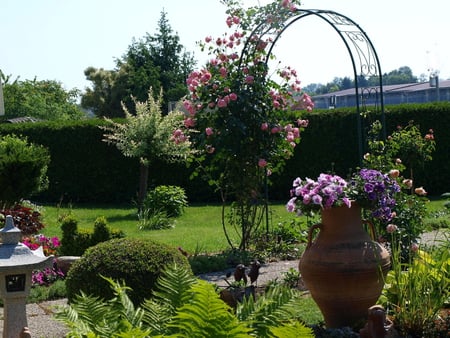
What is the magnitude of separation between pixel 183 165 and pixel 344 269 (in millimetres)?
11258

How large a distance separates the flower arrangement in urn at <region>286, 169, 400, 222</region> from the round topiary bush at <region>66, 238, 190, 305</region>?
956 mm

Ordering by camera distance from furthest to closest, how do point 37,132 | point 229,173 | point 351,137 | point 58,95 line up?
point 58,95
point 37,132
point 351,137
point 229,173

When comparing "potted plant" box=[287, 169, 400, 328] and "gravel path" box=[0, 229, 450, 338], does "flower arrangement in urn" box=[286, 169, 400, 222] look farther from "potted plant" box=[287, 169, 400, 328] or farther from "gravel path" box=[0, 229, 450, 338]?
"gravel path" box=[0, 229, 450, 338]

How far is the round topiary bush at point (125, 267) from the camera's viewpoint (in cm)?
508

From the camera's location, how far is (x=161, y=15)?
40875mm

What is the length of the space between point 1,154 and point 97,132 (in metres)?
3.60

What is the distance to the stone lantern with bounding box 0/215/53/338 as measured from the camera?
4117 mm

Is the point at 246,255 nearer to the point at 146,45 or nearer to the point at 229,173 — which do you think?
the point at 229,173

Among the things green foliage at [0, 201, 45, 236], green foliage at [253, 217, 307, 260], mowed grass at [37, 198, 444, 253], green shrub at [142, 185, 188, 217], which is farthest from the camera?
green shrub at [142, 185, 188, 217]

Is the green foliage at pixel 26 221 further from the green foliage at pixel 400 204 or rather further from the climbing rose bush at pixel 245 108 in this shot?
the green foliage at pixel 400 204

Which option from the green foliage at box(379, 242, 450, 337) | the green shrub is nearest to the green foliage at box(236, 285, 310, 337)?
the green foliage at box(379, 242, 450, 337)

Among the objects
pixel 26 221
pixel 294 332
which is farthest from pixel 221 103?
pixel 294 332

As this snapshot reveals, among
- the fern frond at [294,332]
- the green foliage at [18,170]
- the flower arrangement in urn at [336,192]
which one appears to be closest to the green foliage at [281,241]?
the flower arrangement in urn at [336,192]

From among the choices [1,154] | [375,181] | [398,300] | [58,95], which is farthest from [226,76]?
[58,95]
